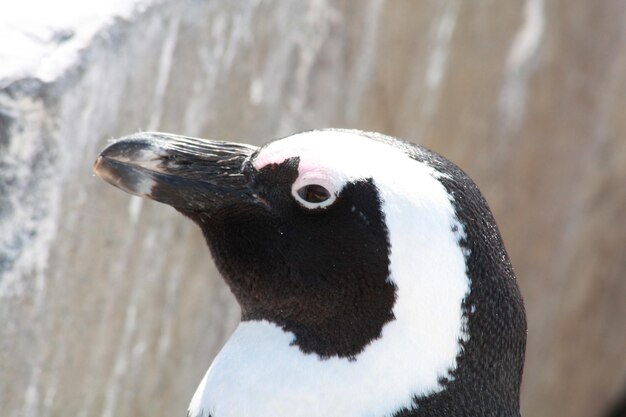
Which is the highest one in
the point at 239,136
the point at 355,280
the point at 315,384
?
the point at 239,136

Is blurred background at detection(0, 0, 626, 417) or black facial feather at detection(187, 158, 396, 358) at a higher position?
blurred background at detection(0, 0, 626, 417)

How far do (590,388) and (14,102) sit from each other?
2958 millimetres

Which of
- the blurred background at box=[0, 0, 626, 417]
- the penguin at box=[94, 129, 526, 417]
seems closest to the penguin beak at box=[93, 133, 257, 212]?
the penguin at box=[94, 129, 526, 417]

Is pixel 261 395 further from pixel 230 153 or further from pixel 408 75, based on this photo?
pixel 408 75

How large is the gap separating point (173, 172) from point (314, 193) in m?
0.22

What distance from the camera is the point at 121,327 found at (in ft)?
6.73

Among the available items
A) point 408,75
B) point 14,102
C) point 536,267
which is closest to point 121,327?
point 14,102

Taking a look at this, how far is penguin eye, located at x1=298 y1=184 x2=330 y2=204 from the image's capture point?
152 cm

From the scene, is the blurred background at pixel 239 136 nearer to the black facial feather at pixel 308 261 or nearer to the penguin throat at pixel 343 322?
the black facial feather at pixel 308 261

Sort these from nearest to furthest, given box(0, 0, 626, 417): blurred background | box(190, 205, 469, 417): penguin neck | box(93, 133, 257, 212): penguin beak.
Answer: box(190, 205, 469, 417): penguin neck, box(93, 133, 257, 212): penguin beak, box(0, 0, 626, 417): blurred background

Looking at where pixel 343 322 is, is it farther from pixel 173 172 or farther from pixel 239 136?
pixel 239 136

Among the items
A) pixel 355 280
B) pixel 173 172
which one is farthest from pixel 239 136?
pixel 355 280

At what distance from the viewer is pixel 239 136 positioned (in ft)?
7.52

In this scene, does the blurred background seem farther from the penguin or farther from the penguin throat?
the penguin throat
